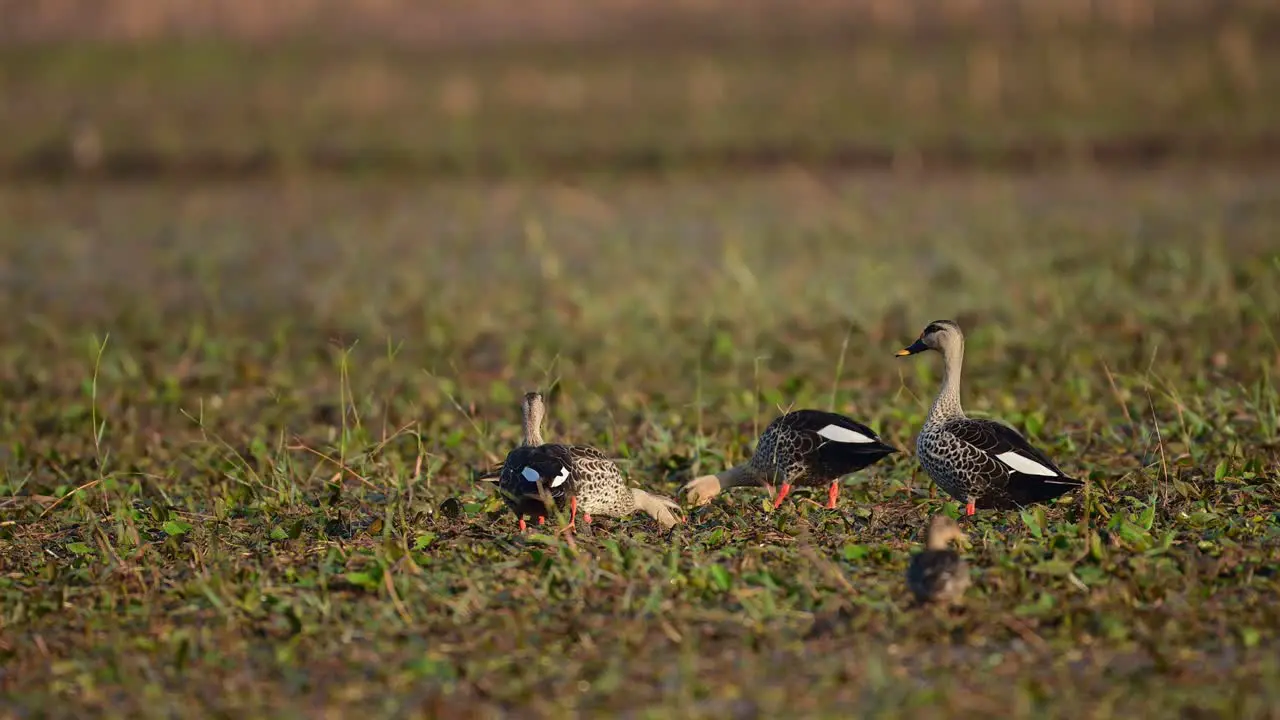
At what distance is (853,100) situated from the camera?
76.8 ft

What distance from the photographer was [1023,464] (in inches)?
260

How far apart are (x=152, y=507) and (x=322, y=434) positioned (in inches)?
69.1

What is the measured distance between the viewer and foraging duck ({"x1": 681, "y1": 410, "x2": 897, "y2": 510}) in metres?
7.06

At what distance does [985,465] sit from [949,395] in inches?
24.0

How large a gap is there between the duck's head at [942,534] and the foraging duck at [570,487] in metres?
1.24

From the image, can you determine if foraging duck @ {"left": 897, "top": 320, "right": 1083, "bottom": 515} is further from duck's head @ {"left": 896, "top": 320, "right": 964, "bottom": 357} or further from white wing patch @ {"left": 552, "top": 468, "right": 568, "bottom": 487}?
white wing patch @ {"left": 552, "top": 468, "right": 568, "bottom": 487}

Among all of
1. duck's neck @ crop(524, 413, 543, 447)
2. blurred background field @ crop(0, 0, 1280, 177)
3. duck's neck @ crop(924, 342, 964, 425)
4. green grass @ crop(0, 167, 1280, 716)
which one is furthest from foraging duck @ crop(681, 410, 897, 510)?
blurred background field @ crop(0, 0, 1280, 177)

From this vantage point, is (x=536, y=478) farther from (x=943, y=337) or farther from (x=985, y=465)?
(x=943, y=337)

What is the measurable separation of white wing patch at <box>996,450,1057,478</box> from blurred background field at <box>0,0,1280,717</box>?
239mm

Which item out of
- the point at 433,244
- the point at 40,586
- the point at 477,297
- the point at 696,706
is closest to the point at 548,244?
the point at 433,244

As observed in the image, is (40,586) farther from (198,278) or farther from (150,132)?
(150,132)

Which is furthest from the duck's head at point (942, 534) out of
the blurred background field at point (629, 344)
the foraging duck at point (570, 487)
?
the foraging duck at point (570, 487)

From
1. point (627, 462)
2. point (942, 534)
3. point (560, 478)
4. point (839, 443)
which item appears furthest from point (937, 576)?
point (627, 462)

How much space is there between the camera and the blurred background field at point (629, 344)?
18.0 feet
